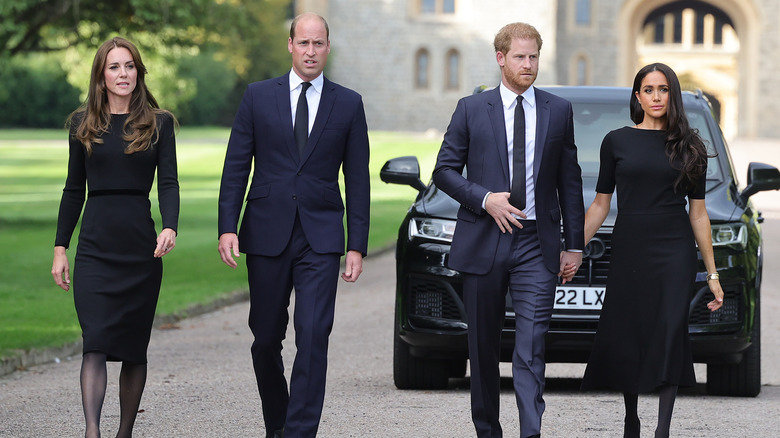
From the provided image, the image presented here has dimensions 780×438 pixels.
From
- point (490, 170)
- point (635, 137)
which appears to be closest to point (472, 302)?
point (490, 170)

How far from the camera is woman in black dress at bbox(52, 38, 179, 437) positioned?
5.59 m

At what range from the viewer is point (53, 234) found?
21344mm

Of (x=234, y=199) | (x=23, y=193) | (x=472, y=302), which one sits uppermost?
(x=234, y=199)

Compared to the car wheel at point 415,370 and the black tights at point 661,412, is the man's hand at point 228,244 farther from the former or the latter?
the car wheel at point 415,370

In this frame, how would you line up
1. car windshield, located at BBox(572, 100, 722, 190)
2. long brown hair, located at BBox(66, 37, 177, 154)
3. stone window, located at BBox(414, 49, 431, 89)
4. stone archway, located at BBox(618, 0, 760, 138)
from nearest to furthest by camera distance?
long brown hair, located at BBox(66, 37, 177, 154) → car windshield, located at BBox(572, 100, 722, 190) → stone window, located at BBox(414, 49, 431, 89) → stone archway, located at BBox(618, 0, 760, 138)

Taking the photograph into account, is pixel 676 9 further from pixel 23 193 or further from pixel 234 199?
pixel 234 199

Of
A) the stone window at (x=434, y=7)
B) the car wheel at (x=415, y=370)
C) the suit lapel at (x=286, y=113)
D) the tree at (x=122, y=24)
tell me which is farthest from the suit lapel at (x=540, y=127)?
the stone window at (x=434, y=7)

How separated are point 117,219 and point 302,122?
90cm

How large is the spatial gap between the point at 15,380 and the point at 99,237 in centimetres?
356

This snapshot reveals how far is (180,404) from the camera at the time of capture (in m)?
7.49

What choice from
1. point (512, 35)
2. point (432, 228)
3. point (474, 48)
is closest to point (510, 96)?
point (512, 35)

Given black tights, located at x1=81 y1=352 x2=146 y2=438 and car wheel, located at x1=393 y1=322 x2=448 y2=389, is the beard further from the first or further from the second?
car wheel, located at x1=393 y1=322 x2=448 y2=389

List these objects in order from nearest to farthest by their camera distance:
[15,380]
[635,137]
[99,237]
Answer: [99,237] → [635,137] → [15,380]

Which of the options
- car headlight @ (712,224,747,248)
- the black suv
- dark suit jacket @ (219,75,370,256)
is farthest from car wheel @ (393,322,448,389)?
dark suit jacket @ (219,75,370,256)
